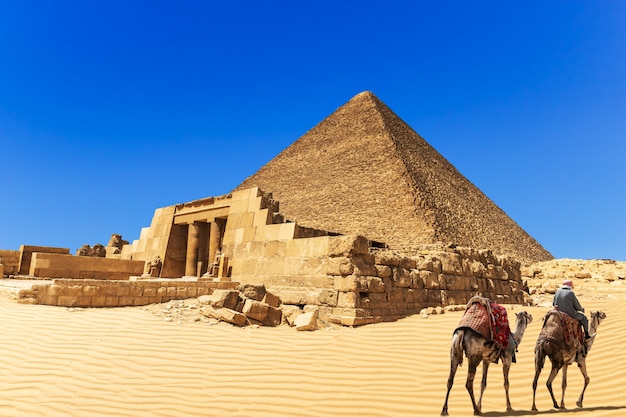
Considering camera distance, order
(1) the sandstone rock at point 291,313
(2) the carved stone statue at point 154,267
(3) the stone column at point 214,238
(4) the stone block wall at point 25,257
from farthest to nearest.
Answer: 1. (4) the stone block wall at point 25,257
2. (2) the carved stone statue at point 154,267
3. (3) the stone column at point 214,238
4. (1) the sandstone rock at point 291,313

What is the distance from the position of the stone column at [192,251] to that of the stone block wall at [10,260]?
14.6 feet

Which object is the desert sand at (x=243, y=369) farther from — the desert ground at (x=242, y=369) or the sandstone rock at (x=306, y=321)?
the sandstone rock at (x=306, y=321)

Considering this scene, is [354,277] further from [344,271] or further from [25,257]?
[25,257]

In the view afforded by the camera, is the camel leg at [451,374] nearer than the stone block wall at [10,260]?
Yes

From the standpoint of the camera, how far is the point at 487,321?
4.60 meters

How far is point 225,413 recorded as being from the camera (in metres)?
4.78

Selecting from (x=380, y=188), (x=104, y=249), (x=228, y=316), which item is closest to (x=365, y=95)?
(x=380, y=188)

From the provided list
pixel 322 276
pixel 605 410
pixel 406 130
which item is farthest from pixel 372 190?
pixel 605 410

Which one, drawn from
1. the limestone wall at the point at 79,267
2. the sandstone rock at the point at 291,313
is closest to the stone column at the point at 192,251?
the limestone wall at the point at 79,267

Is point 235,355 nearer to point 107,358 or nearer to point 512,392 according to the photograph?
point 107,358

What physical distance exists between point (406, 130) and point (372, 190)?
801 inches

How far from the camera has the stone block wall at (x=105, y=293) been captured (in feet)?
25.6

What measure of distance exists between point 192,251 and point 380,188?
46.4 metres

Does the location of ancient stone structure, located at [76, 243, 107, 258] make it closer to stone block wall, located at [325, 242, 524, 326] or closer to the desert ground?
Result: the desert ground
